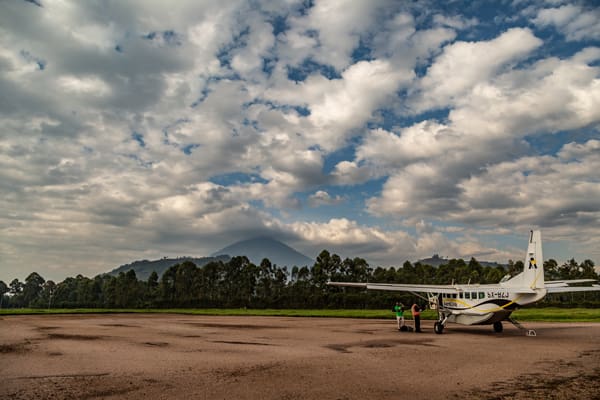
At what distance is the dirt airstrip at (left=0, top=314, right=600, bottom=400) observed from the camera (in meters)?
10.2

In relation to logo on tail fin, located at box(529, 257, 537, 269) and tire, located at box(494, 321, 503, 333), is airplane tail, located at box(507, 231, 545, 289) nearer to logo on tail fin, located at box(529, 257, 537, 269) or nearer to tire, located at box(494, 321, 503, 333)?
logo on tail fin, located at box(529, 257, 537, 269)

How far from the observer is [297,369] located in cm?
1331

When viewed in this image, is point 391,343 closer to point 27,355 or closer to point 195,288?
point 27,355

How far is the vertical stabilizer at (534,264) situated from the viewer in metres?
24.7

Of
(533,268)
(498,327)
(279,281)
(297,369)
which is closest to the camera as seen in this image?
(297,369)

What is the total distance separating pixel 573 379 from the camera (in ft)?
39.1

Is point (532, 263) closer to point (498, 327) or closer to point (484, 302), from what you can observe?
point (484, 302)

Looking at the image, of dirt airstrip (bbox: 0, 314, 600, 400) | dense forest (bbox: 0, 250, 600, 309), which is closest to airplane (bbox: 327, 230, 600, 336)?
dirt airstrip (bbox: 0, 314, 600, 400)

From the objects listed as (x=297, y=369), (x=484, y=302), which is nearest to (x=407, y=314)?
(x=484, y=302)

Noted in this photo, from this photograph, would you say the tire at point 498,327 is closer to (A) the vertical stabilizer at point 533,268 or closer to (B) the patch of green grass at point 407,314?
(A) the vertical stabilizer at point 533,268

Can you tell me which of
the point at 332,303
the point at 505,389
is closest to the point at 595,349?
the point at 505,389

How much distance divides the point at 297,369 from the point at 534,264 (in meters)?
19.2

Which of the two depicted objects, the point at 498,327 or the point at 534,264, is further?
the point at 498,327

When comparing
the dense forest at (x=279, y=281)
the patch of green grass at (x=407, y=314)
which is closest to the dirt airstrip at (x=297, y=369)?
the patch of green grass at (x=407, y=314)
